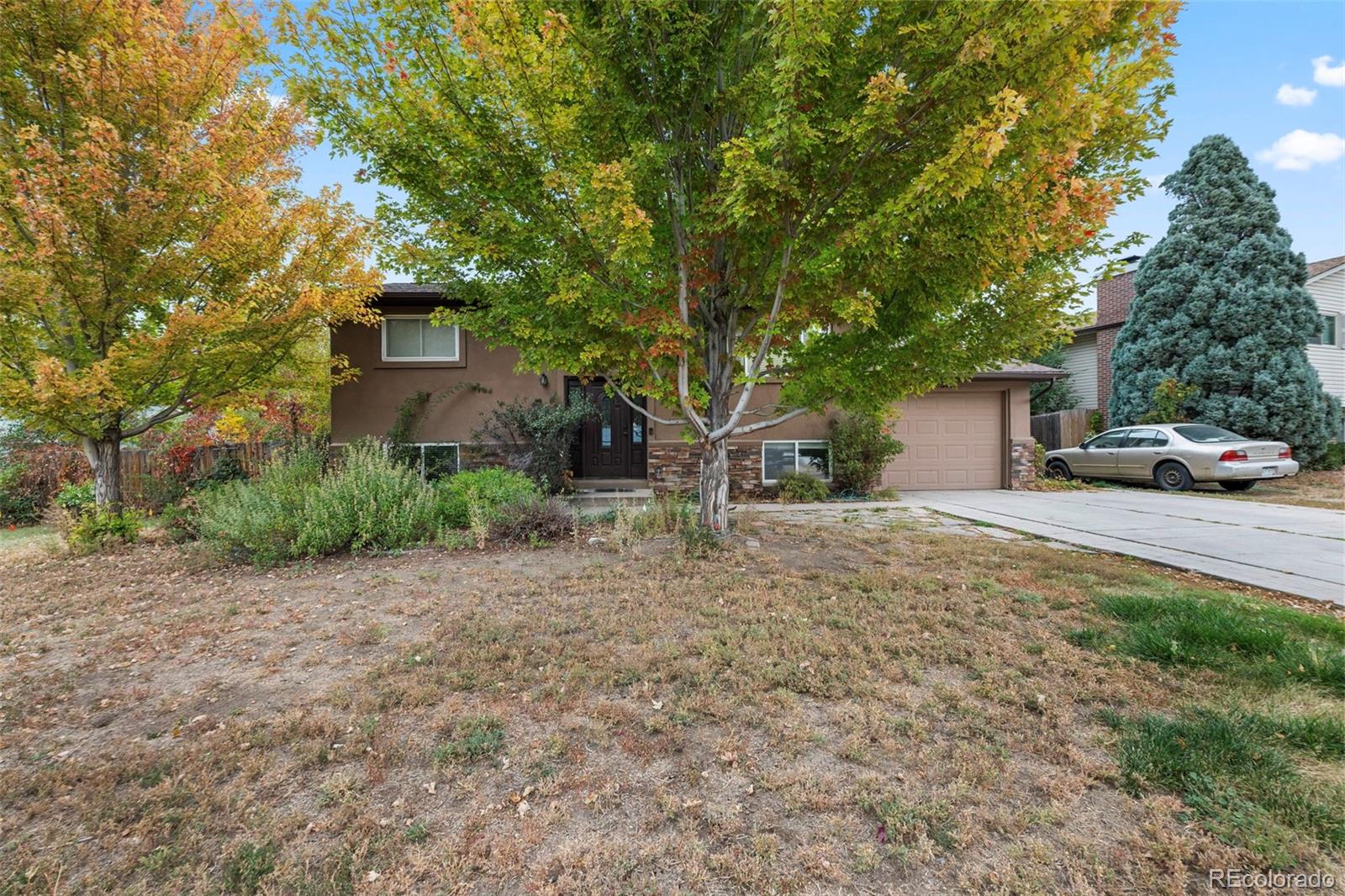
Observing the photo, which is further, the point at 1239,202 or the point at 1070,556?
the point at 1239,202

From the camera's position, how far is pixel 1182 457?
11.4m

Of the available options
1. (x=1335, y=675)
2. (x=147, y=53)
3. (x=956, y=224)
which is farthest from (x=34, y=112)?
(x=1335, y=675)

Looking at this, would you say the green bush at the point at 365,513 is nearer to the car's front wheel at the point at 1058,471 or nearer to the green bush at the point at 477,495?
the green bush at the point at 477,495

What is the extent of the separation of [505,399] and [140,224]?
5.53 m

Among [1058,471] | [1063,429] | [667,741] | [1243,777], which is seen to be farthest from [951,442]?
[667,741]

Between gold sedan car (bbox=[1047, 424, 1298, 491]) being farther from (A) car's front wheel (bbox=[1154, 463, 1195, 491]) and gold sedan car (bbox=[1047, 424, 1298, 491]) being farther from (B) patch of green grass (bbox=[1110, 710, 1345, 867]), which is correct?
(B) patch of green grass (bbox=[1110, 710, 1345, 867])

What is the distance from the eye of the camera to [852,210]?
15.1 feet

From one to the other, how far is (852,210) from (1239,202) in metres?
16.4

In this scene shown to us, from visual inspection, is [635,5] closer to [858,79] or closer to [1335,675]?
[858,79]

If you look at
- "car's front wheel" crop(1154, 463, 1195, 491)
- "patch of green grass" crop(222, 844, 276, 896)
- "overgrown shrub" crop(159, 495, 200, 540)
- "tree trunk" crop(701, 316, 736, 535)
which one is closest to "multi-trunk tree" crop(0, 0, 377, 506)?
"overgrown shrub" crop(159, 495, 200, 540)

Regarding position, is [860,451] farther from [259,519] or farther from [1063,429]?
[259,519]

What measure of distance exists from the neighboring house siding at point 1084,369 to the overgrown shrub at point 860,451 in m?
12.1

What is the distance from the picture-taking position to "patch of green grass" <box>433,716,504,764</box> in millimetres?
2307

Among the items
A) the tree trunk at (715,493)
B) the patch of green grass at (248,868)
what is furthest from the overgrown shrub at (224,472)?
the patch of green grass at (248,868)
